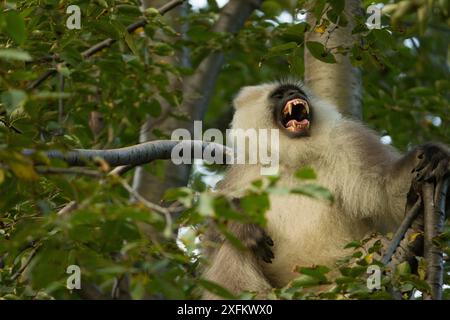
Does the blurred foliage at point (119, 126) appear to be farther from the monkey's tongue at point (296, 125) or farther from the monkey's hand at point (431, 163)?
the monkey's hand at point (431, 163)

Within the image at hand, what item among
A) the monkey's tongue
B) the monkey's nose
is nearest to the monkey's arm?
the monkey's tongue

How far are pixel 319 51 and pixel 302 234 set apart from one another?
1.71 metres

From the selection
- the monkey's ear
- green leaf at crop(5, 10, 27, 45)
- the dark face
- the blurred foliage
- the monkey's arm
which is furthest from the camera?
the monkey's ear

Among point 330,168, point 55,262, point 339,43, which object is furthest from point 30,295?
point 339,43

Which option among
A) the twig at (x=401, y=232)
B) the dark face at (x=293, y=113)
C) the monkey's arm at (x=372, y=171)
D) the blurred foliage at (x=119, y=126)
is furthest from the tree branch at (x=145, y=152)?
the twig at (x=401, y=232)

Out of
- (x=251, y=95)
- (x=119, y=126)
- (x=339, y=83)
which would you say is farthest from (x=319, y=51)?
(x=119, y=126)

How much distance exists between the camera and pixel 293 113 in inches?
296

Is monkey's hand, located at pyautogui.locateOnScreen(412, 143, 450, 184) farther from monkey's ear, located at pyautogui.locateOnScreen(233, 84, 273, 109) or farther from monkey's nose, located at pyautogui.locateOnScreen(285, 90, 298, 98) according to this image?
monkey's ear, located at pyautogui.locateOnScreen(233, 84, 273, 109)

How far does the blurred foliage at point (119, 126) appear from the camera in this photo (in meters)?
3.56

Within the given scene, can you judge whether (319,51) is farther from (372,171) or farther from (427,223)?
(427,223)

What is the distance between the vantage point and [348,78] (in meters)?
7.60

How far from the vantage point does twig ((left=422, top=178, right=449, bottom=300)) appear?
4.52m
